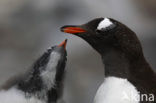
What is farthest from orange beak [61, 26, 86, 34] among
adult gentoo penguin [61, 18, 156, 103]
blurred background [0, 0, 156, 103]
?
blurred background [0, 0, 156, 103]

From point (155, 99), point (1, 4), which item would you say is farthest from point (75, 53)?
point (155, 99)

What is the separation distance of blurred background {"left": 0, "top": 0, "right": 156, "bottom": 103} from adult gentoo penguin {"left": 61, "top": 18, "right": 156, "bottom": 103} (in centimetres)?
121

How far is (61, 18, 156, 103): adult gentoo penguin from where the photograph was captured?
6.35ft

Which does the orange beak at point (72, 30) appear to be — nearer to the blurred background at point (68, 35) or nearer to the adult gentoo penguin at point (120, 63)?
the adult gentoo penguin at point (120, 63)

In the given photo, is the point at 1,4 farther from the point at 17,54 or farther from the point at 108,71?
the point at 108,71

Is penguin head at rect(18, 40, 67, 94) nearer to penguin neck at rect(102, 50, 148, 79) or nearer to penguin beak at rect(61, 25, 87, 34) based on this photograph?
penguin beak at rect(61, 25, 87, 34)

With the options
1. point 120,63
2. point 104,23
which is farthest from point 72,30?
point 120,63

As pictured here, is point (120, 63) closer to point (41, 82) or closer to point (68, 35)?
point (41, 82)

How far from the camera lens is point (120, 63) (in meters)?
2.02

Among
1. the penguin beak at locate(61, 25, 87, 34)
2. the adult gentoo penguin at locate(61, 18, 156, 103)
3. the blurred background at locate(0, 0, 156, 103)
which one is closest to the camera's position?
the adult gentoo penguin at locate(61, 18, 156, 103)

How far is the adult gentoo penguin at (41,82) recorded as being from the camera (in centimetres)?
211

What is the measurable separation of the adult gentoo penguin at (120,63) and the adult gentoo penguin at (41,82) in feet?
0.51

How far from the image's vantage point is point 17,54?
3674mm

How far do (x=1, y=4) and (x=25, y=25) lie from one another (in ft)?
1.12
